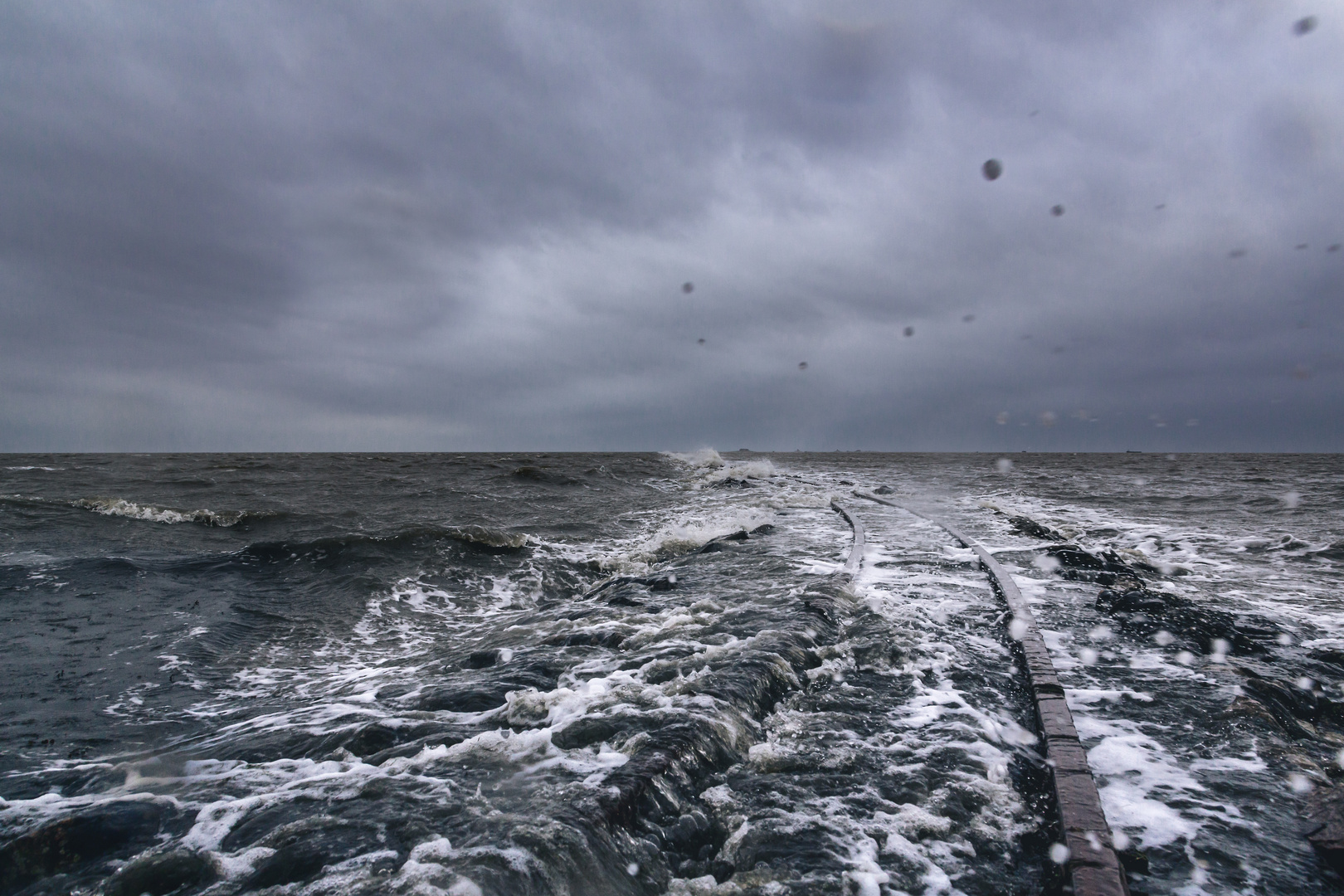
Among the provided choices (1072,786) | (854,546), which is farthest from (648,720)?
(854,546)

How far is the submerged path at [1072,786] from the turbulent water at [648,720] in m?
0.12

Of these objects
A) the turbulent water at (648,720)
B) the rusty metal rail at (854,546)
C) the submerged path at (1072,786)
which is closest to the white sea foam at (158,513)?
the turbulent water at (648,720)

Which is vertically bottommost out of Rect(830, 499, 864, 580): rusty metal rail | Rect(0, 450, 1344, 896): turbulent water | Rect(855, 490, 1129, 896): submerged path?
Rect(0, 450, 1344, 896): turbulent water

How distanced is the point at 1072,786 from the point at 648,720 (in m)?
2.09

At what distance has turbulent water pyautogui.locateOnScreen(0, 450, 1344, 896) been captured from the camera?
2396 millimetres

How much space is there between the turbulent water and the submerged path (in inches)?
4.7

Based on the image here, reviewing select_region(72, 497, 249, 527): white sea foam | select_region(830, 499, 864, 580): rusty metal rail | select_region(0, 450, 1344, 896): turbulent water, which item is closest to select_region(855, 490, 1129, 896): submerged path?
select_region(0, 450, 1344, 896): turbulent water

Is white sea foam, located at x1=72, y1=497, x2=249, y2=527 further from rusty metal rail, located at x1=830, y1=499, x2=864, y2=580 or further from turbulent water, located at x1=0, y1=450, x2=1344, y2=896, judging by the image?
rusty metal rail, located at x1=830, y1=499, x2=864, y2=580

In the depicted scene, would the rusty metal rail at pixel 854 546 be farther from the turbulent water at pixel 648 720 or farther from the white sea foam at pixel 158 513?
the white sea foam at pixel 158 513

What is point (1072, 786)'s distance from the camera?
260 cm

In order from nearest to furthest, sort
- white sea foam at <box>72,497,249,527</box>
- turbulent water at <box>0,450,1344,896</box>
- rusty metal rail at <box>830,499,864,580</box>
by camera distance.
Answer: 1. turbulent water at <box>0,450,1344,896</box>
2. rusty metal rail at <box>830,499,864,580</box>
3. white sea foam at <box>72,497,249,527</box>

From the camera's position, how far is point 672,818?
2.65m

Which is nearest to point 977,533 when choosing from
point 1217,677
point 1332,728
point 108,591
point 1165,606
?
point 1165,606

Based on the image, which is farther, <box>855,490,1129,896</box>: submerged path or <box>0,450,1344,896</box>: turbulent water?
<box>0,450,1344,896</box>: turbulent water
